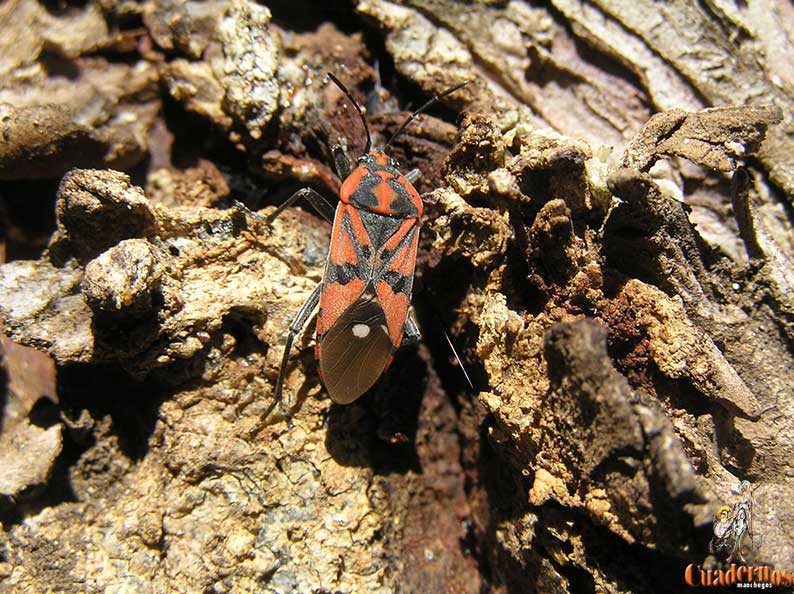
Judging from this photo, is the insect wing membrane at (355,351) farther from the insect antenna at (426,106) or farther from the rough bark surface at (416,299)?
the insect antenna at (426,106)

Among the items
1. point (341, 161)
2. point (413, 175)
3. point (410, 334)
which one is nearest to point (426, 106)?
point (413, 175)

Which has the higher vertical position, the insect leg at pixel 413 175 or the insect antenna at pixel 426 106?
the insect antenna at pixel 426 106

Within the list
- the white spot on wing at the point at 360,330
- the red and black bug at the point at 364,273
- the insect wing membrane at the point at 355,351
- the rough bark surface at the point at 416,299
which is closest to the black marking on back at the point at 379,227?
the red and black bug at the point at 364,273

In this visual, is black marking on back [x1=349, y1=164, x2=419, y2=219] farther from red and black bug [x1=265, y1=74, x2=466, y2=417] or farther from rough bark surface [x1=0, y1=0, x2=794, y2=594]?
rough bark surface [x1=0, y1=0, x2=794, y2=594]

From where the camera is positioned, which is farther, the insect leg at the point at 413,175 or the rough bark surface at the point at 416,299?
the insect leg at the point at 413,175

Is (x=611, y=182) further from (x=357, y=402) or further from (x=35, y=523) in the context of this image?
(x=35, y=523)

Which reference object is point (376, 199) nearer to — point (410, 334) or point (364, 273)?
point (364, 273)
